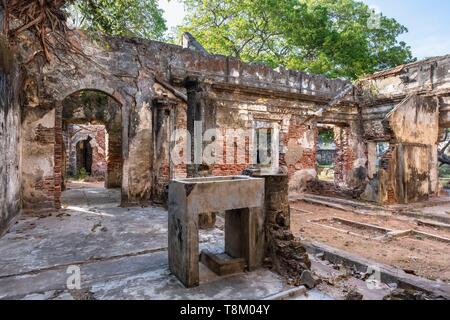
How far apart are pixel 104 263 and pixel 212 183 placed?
184 cm

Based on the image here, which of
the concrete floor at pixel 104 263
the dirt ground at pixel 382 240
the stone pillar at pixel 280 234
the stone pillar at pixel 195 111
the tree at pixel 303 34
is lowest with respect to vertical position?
the dirt ground at pixel 382 240

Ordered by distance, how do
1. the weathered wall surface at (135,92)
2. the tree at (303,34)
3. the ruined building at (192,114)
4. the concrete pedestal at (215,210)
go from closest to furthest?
the concrete pedestal at (215,210)
the ruined building at (192,114)
the weathered wall surface at (135,92)
the tree at (303,34)

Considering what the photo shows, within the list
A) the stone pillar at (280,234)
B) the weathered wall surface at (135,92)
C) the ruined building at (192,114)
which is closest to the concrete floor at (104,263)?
the stone pillar at (280,234)

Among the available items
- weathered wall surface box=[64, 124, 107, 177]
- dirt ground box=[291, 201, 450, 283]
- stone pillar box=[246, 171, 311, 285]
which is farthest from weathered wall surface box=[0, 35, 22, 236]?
weathered wall surface box=[64, 124, 107, 177]

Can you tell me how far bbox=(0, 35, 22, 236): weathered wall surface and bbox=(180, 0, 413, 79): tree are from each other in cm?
1283

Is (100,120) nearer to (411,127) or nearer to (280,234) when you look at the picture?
(280,234)

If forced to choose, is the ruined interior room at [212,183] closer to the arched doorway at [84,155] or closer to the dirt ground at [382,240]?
the dirt ground at [382,240]

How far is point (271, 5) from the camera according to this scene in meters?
15.5

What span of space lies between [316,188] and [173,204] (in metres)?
8.68

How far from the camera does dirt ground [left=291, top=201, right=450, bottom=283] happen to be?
173 inches

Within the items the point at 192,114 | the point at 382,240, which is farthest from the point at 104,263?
the point at 382,240

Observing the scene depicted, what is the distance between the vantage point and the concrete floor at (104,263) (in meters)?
3.02

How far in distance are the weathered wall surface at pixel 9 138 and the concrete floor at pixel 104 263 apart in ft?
1.31

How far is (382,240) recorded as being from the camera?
5.66 m
